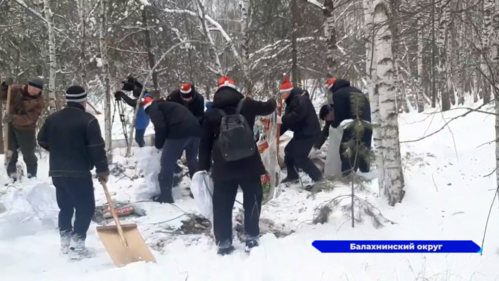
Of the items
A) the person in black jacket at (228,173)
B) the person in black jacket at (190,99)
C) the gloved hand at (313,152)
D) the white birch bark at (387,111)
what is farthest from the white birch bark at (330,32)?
the person in black jacket at (228,173)

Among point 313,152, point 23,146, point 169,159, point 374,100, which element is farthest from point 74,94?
point 313,152

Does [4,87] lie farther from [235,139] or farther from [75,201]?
[235,139]

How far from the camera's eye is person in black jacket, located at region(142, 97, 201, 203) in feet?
19.7

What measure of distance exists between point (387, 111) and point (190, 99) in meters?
2.99

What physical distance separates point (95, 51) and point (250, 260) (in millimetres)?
12540

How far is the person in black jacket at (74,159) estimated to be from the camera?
424 centimetres

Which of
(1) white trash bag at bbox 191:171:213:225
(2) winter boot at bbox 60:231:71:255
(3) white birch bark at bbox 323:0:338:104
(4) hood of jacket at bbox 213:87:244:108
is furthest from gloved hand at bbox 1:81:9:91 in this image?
(3) white birch bark at bbox 323:0:338:104

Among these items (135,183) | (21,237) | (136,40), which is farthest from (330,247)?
(136,40)

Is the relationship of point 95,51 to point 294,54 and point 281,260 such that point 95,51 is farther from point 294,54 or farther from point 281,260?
point 281,260

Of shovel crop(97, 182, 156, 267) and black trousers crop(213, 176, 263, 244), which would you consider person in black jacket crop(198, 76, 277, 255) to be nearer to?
black trousers crop(213, 176, 263, 244)

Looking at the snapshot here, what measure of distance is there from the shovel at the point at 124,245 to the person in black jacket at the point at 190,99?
2.75 m

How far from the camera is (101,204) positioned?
603cm

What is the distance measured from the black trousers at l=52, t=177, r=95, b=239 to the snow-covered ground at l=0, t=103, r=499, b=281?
294 mm

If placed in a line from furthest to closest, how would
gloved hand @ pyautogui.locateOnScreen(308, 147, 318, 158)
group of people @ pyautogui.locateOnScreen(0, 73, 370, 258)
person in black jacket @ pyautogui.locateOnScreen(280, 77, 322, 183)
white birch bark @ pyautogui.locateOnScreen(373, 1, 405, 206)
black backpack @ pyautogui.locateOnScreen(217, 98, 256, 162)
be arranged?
gloved hand @ pyautogui.locateOnScreen(308, 147, 318, 158)
person in black jacket @ pyautogui.locateOnScreen(280, 77, 322, 183)
white birch bark @ pyautogui.locateOnScreen(373, 1, 405, 206)
group of people @ pyautogui.locateOnScreen(0, 73, 370, 258)
black backpack @ pyautogui.locateOnScreen(217, 98, 256, 162)
